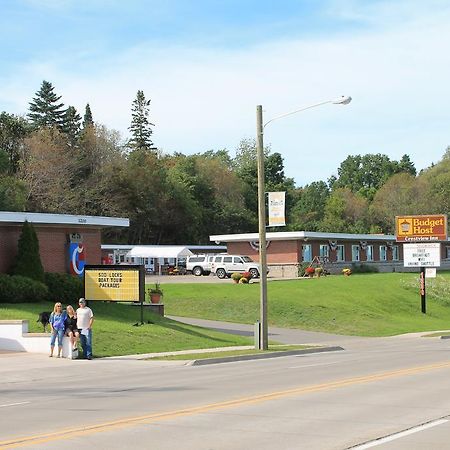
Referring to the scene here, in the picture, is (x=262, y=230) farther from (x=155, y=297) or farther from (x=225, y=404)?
(x=225, y=404)

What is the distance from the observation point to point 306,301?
4678 centimetres

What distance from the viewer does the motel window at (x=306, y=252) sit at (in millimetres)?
69812

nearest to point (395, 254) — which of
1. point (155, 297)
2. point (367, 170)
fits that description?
point (155, 297)

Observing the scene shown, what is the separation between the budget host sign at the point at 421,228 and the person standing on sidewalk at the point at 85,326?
3948 cm

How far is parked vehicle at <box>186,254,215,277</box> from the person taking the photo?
6907cm

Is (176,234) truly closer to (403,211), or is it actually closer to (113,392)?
(403,211)

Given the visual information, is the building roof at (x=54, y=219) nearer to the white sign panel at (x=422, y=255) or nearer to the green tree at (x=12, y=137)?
the white sign panel at (x=422, y=255)

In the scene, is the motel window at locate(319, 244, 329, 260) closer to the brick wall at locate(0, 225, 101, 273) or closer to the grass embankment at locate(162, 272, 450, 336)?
the grass embankment at locate(162, 272, 450, 336)

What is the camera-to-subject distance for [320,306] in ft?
151

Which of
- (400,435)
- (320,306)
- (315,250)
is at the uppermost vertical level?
(315,250)

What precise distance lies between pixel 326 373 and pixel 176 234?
79520mm

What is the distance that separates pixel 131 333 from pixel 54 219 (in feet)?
29.1

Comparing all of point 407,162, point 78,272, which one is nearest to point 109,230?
point 78,272

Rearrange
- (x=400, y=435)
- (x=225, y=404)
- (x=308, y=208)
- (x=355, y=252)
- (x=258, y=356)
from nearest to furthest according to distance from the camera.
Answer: (x=400, y=435) → (x=225, y=404) → (x=258, y=356) → (x=355, y=252) → (x=308, y=208)
